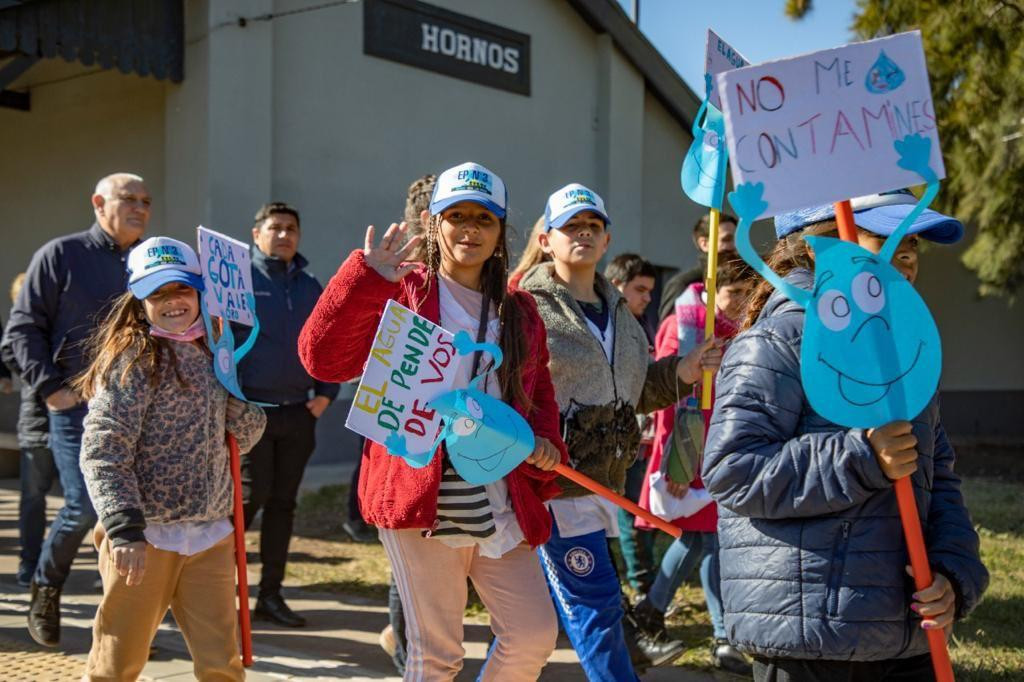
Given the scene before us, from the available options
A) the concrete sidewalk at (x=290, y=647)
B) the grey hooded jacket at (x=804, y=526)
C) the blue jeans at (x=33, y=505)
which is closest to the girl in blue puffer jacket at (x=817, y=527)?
the grey hooded jacket at (x=804, y=526)

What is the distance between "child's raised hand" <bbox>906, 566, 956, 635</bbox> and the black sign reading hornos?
1069 cm

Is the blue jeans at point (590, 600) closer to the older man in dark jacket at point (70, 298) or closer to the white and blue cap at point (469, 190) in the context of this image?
the white and blue cap at point (469, 190)

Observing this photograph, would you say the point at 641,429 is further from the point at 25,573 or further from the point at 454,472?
the point at 25,573

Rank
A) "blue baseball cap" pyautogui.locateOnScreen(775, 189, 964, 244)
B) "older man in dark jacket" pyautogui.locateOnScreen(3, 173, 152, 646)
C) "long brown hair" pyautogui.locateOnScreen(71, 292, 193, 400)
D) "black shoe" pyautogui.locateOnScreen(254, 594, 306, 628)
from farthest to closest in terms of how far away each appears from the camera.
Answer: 1. "black shoe" pyautogui.locateOnScreen(254, 594, 306, 628)
2. "older man in dark jacket" pyautogui.locateOnScreen(3, 173, 152, 646)
3. "long brown hair" pyautogui.locateOnScreen(71, 292, 193, 400)
4. "blue baseball cap" pyautogui.locateOnScreen(775, 189, 964, 244)

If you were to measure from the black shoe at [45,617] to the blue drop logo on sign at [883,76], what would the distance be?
414 centimetres

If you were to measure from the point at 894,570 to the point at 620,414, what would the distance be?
1.76m

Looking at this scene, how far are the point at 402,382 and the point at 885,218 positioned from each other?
52.1 inches

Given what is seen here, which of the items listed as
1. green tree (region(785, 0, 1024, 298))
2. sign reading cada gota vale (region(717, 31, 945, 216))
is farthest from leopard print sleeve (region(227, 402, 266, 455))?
green tree (region(785, 0, 1024, 298))

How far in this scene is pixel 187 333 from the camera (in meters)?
3.78

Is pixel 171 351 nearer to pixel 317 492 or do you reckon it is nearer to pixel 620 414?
pixel 620 414

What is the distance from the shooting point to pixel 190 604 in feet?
11.7

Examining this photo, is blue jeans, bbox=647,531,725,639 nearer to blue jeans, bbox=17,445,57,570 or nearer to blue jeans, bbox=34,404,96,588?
blue jeans, bbox=34,404,96,588

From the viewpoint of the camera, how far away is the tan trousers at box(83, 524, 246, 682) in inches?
136

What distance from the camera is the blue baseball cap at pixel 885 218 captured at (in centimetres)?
256
